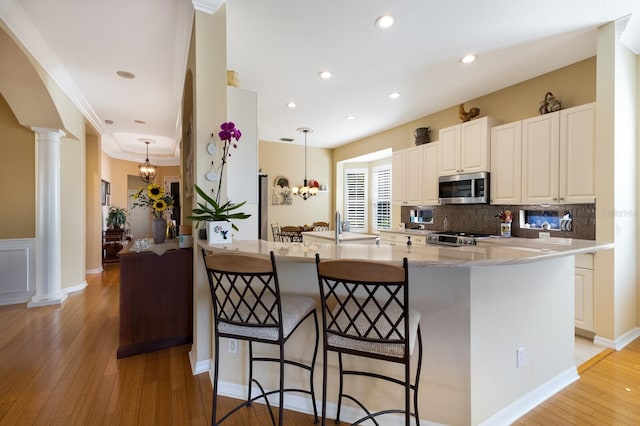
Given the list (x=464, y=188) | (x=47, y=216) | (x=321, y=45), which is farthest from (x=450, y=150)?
(x=47, y=216)

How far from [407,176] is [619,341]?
3332 mm

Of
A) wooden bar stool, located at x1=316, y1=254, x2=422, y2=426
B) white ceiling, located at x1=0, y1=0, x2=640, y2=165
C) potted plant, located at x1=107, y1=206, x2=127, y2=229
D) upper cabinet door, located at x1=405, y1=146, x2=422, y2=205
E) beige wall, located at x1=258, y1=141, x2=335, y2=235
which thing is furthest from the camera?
potted plant, located at x1=107, y1=206, x2=127, y2=229

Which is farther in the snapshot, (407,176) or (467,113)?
(407,176)

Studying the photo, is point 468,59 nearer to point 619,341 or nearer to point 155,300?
point 619,341

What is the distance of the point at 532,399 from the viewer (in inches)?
→ 75.6

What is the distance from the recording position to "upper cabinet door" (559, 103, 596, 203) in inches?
116

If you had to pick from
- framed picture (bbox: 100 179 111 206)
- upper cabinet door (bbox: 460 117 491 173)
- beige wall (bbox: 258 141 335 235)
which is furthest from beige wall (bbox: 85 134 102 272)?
upper cabinet door (bbox: 460 117 491 173)

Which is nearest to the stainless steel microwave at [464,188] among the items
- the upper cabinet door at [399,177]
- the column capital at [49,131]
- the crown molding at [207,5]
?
the upper cabinet door at [399,177]

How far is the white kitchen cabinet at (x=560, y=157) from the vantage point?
9.77ft

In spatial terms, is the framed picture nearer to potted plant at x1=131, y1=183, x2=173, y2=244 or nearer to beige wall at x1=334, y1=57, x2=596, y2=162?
potted plant at x1=131, y1=183, x2=173, y2=244

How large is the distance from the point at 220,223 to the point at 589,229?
12.5 feet

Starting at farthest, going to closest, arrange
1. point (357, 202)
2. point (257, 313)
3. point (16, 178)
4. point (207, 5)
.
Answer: point (357, 202)
point (16, 178)
point (207, 5)
point (257, 313)

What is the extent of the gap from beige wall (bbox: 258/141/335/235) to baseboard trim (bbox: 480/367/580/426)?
5525 mm

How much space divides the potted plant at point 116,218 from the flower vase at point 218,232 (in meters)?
6.45
